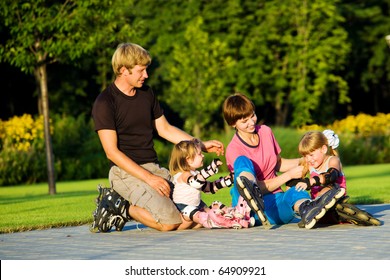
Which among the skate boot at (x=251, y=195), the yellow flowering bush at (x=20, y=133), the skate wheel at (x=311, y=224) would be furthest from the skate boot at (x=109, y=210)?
the yellow flowering bush at (x=20, y=133)

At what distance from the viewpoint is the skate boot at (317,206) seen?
31.9 ft

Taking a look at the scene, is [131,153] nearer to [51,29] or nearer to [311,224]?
[311,224]

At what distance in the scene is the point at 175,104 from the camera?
4172 centimetres

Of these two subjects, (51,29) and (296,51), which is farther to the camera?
(296,51)

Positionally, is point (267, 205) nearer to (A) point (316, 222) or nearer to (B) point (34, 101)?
(A) point (316, 222)

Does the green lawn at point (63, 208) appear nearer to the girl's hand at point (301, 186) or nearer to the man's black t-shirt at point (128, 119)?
the man's black t-shirt at point (128, 119)

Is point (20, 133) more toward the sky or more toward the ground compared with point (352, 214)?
more toward the ground

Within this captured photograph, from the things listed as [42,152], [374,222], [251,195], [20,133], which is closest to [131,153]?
[251,195]

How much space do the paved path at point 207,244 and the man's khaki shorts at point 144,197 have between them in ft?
0.55

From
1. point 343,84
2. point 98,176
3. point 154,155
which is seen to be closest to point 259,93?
point 343,84

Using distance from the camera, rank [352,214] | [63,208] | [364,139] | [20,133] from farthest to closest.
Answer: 1. [364,139]
2. [20,133]
3. [63,208]
4. [352,214]

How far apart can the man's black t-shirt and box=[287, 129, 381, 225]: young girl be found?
1.50 meters

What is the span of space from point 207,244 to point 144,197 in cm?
139

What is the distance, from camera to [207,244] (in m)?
9.05
